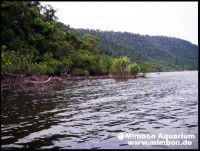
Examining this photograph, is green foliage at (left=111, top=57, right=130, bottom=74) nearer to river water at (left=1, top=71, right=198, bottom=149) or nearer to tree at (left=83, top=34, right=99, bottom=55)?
tree at (left=83, top=34, right=99, bottom=55)

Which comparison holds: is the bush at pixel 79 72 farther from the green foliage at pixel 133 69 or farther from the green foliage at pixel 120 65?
the green foliage at pixel 133 69

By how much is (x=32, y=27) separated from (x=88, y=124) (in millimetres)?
74068

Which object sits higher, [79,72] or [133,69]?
[133,69]

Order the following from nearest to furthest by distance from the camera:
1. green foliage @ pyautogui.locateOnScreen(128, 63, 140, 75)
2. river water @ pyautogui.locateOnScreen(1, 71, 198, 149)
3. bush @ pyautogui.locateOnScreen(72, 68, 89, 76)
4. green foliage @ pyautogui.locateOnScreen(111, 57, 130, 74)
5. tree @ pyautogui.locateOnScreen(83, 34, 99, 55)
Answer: river water @ pyautogui.locateOnScreen(1, 71, 198, 149)
bush @ pyautogui.locateOnScreen(72, 68, 89, 76)
green foliage @ pyautogui.locateOnScreen(111, 57, 130, 74)
green foliage @ pyautogui.locateOnScreen(128, 63, 140, 75)
tree @ pyautogui.locateOnScreen(83, 34, 99, 55)

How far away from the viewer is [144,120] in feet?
50.0

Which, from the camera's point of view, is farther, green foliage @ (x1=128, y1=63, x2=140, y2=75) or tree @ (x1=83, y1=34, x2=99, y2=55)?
tree @ (x1=83, y1=34, x2=99, y2=55)

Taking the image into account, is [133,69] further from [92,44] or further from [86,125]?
[86,125]

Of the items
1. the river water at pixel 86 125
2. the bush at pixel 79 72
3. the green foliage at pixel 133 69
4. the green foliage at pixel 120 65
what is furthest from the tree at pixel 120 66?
the river water at pixel 86 125

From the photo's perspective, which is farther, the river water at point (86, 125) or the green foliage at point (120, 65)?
the green foliage at point (120, 65)

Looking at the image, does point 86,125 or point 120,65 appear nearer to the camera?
point 86,125


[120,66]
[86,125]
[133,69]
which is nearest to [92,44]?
[133,69]

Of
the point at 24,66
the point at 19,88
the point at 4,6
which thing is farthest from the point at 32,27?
the point at 19,88

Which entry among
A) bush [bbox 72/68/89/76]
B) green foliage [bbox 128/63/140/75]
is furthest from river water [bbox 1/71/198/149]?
green foliage [bbox 128/63/140/75]

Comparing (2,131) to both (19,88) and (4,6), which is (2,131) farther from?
(4,6)
